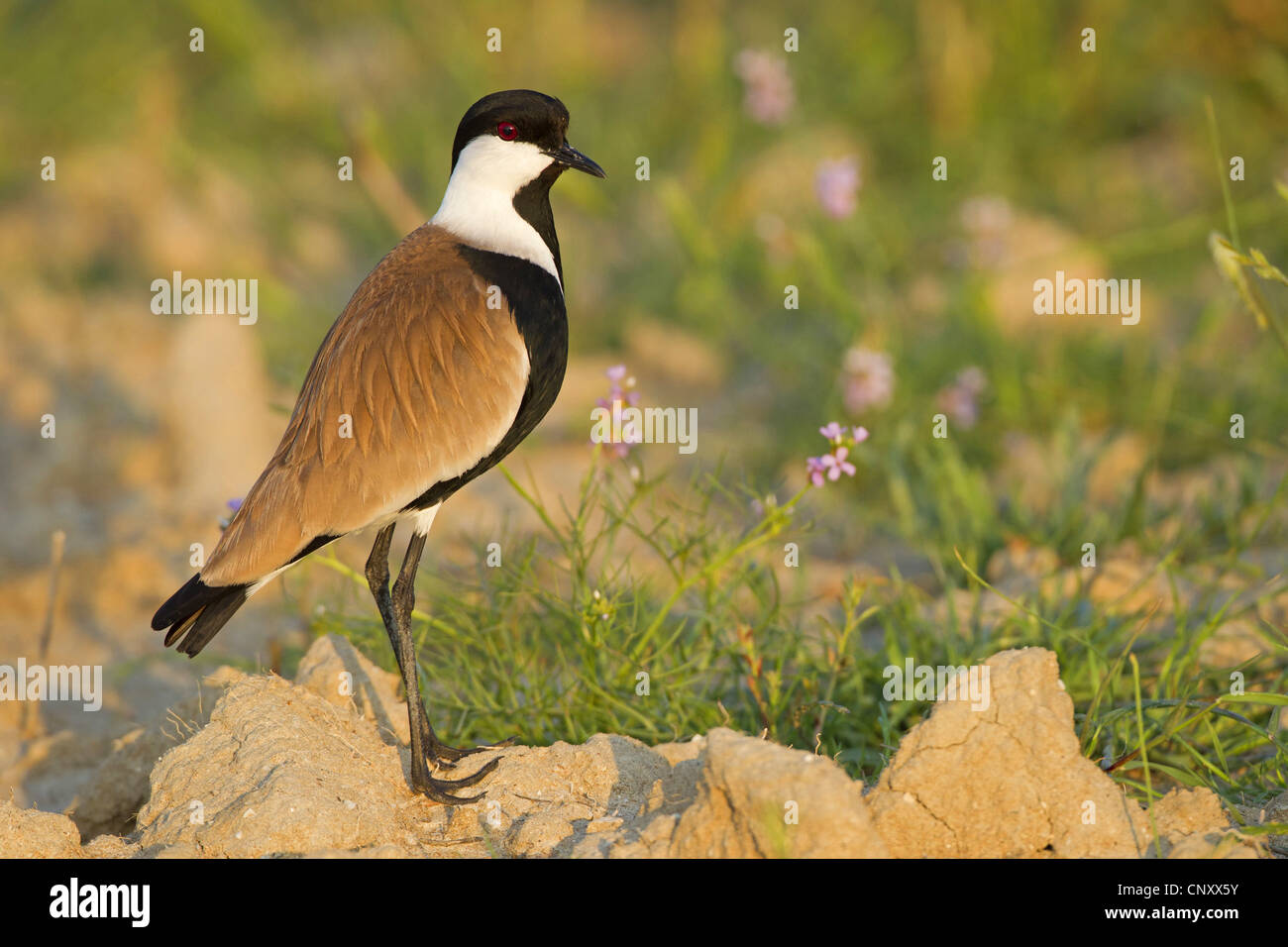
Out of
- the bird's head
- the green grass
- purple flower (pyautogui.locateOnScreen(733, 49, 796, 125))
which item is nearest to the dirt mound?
the green grass

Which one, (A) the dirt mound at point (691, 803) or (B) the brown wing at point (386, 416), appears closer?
(A) the dirt mound at point (691, 803)

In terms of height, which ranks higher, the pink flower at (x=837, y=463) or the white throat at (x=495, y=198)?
the white throat at (x=495, y=198)

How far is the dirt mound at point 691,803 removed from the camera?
2727 mm

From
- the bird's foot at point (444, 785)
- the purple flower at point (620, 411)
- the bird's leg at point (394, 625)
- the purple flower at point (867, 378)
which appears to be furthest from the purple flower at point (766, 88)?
the bird's foot at point (444, 785)

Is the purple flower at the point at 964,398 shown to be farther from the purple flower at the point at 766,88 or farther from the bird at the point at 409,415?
the bird at the point at 409,415

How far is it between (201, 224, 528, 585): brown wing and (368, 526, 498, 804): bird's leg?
268 millimetres

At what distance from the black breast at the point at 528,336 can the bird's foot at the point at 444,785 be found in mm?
658

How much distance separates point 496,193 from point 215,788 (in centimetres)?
168

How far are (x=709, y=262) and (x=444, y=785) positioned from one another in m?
3.58

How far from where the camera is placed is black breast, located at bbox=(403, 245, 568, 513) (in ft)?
11.5

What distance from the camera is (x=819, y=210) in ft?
23.0

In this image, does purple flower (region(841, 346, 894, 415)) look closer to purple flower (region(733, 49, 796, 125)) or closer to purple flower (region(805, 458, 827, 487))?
purple flower (region(733, 49, 796, 125))

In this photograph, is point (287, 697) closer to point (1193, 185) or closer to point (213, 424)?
point (213, 424)

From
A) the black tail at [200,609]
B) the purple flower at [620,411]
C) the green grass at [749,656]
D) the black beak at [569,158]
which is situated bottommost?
the green grass at [749,656]
